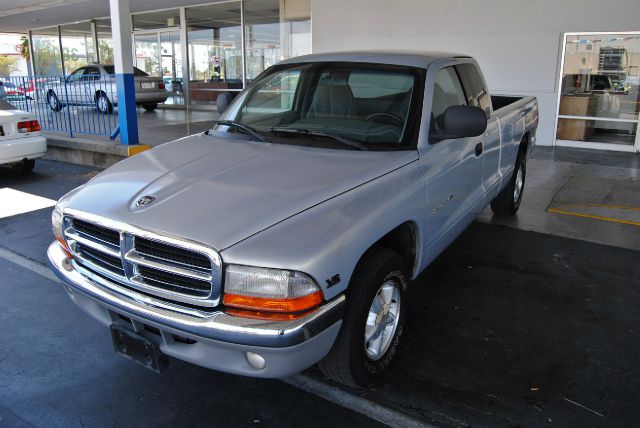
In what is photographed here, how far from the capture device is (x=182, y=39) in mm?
18156

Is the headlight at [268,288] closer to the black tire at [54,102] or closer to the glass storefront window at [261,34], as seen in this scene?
the black tire at [54,102]

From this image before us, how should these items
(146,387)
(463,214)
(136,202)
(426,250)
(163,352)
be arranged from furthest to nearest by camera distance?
1. (463,214)
2. (426,250)
3. (146,387)
4. (136,202)
5. (163,352)

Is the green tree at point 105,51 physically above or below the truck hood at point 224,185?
above

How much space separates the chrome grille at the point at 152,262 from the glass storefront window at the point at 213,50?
15.0m

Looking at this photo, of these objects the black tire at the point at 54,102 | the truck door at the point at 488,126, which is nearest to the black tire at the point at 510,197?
the truck door at the point at 488,126

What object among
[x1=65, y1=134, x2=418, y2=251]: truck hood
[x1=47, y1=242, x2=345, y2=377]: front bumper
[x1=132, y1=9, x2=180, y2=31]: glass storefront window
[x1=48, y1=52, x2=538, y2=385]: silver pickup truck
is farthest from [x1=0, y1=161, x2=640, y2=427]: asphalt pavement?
[x1=132, y1=9, x2=180, y2=31]: glass storefront window

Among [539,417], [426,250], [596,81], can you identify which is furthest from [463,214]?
[596,81]

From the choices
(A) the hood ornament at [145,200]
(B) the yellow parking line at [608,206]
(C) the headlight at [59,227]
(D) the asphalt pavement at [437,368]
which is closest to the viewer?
(A) the hood ornament at [145,200]

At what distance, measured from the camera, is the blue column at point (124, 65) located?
8555mm

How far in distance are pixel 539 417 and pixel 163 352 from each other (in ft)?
6.52

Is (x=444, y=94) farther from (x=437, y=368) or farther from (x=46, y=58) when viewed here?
(x=46, y=58)

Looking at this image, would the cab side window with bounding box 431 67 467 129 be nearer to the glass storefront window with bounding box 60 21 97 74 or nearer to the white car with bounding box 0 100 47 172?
the white car with bounding box 0 100 47 172

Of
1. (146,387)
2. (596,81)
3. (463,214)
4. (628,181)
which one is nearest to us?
(146,387)

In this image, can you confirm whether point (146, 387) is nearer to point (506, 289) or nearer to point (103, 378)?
point (103, 378)
